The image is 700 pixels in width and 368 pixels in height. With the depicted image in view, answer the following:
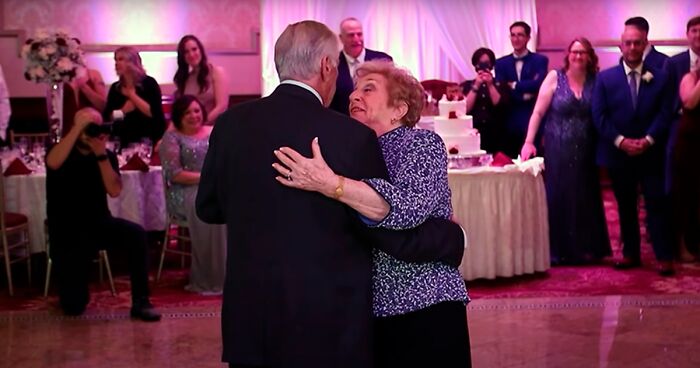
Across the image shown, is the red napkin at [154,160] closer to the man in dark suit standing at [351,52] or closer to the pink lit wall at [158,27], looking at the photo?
the man in dark suit standing at [351,52]

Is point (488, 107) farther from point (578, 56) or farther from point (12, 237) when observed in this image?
point (12, 237)

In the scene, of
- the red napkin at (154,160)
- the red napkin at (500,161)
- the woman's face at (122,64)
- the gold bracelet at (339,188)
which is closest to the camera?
the gold bracelet at (339,188)

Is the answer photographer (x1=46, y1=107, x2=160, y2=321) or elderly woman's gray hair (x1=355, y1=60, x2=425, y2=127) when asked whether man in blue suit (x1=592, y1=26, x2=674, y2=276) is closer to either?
photographer (x1=46, y1=107, x2=160, y2=321)

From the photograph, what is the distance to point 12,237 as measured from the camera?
7059mm

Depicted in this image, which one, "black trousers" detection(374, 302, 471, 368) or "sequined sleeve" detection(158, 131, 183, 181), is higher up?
"sequined sleeve" detection(158, 131, 183, 181)

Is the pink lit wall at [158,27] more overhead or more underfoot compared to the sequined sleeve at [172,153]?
more overhead

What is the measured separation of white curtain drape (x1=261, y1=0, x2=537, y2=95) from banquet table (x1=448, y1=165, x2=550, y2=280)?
14.8ft

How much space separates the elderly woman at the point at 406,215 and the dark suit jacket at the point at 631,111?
4297mm

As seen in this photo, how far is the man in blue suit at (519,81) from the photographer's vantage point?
814 centimetres

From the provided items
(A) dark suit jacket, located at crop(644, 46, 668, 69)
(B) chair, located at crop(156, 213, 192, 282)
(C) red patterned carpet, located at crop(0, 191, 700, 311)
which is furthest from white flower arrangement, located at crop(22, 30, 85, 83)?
(A) dark suit jacket, located at crop(644, 46, 668, 69)

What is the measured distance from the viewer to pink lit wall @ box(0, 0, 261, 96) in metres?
11.0

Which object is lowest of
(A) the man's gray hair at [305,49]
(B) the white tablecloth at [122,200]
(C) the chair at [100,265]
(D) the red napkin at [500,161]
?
(C) the chair at [100,265]

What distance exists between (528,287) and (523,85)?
2.15 meters

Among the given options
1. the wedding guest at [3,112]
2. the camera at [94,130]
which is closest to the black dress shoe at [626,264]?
the camera at [94,130]
